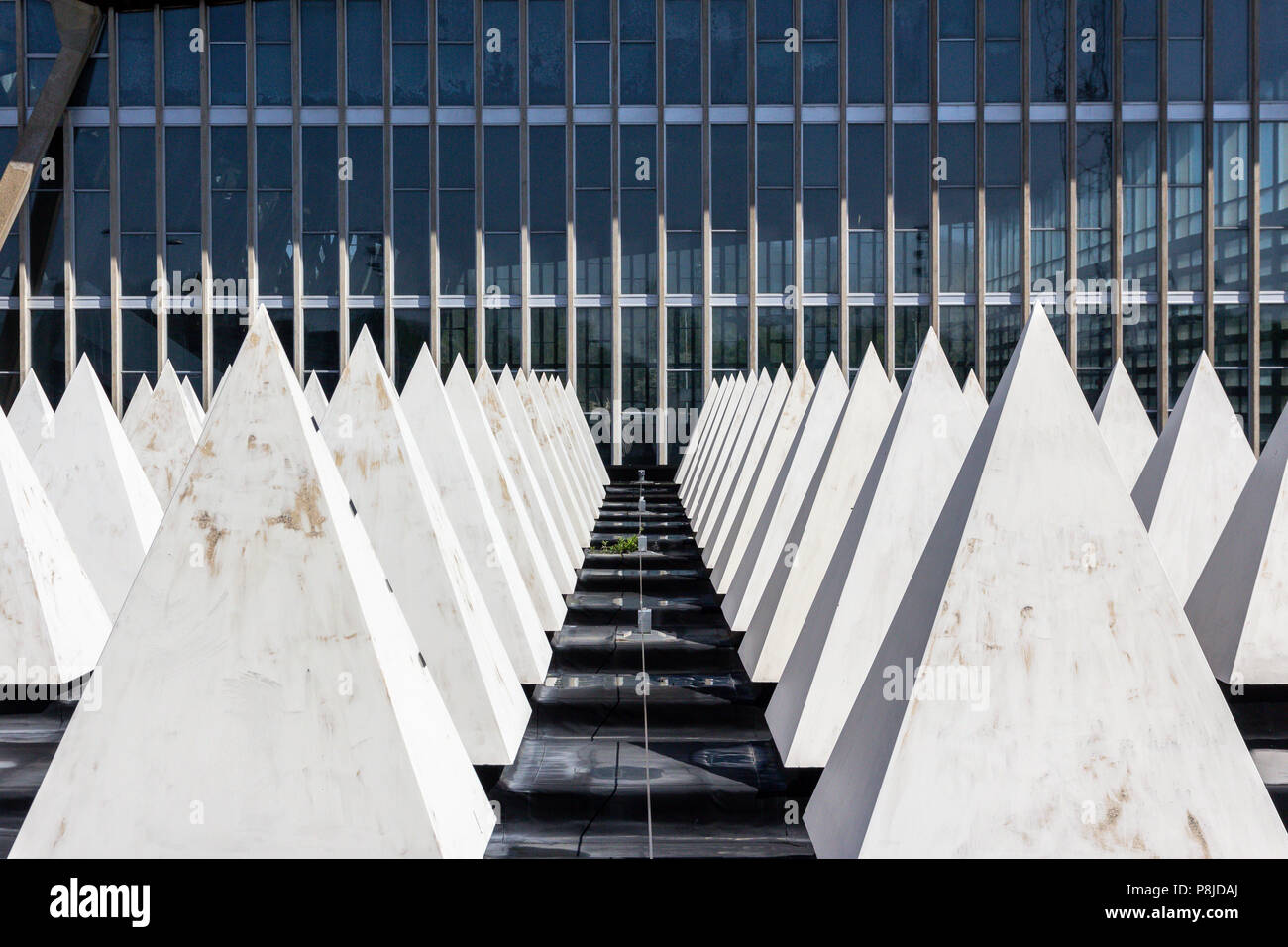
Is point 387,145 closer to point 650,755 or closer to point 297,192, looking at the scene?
point 297,192

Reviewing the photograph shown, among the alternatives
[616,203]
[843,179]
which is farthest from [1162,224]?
[616,203]

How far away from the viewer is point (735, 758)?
753 centimetres

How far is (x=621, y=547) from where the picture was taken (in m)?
16.3

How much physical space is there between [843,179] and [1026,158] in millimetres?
4343

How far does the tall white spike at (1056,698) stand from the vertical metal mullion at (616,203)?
26498 mm

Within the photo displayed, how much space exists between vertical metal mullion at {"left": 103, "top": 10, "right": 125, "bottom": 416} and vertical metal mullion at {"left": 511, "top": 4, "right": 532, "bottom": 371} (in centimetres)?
961

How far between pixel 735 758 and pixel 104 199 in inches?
1093

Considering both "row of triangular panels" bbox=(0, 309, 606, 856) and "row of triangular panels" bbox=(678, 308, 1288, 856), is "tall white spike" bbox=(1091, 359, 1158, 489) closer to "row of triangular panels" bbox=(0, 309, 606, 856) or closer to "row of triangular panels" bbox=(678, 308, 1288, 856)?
"row of triangular panels" bbox=(678, 308, 1288, 856)

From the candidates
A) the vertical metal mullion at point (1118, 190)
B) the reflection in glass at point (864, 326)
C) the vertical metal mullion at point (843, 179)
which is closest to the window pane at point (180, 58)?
the vertical metal mullion at point (843, 179)

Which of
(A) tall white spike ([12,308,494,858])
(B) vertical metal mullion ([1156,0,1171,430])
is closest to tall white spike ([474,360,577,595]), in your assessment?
Answer: (A) tall white spike ([12,308,494,858])

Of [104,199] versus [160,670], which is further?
[104,199]

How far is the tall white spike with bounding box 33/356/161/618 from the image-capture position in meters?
10.7
